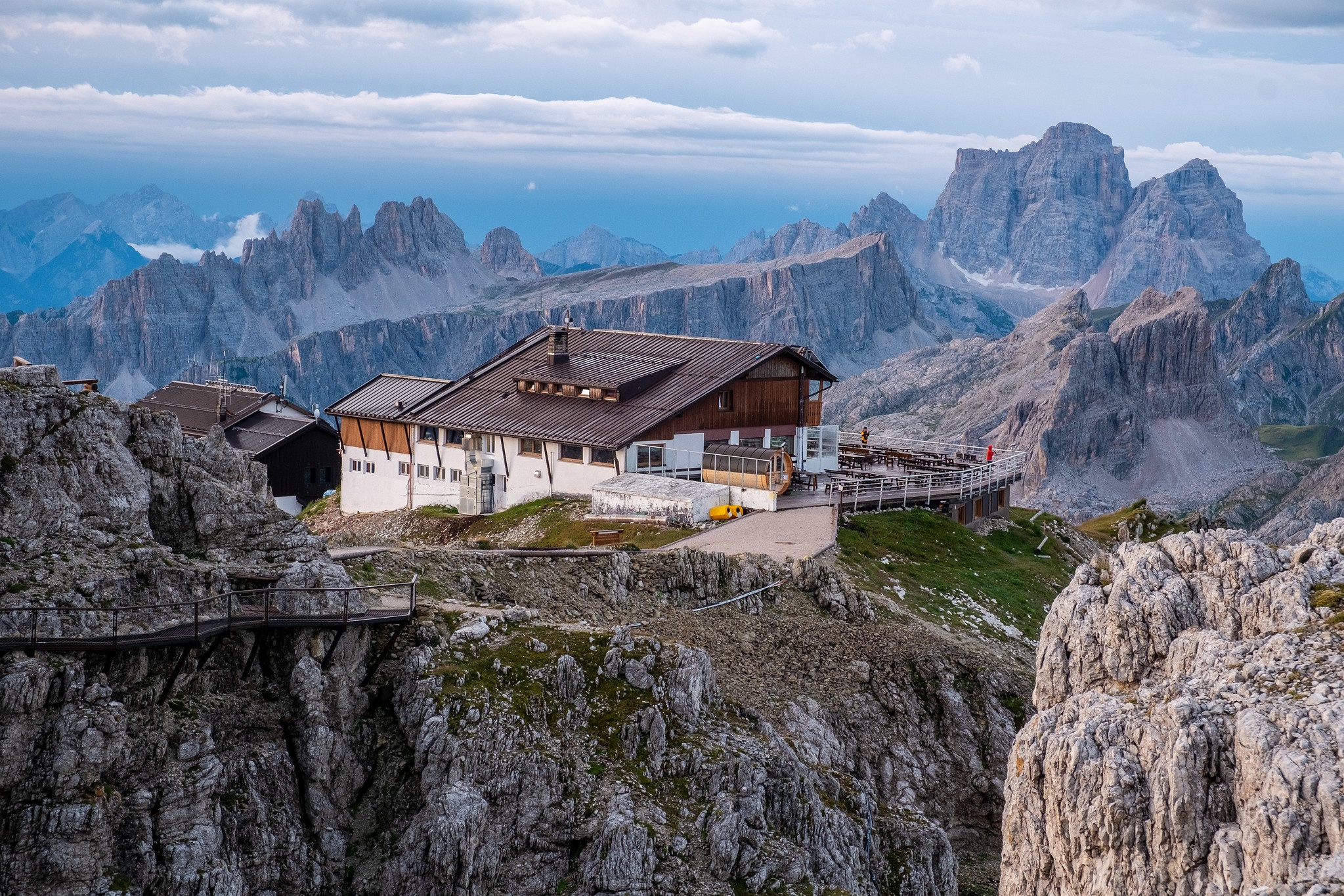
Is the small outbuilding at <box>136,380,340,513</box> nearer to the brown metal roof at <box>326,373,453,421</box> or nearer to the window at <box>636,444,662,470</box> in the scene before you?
the brown metal roof at <box>326,373,453,421</box>

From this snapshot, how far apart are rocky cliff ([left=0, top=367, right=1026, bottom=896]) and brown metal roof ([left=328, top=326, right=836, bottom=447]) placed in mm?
27957

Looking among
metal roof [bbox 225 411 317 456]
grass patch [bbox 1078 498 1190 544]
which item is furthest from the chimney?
grass patch [bbox 1078 498 1190 544]

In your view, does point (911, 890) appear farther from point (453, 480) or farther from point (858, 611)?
point (453, 480)

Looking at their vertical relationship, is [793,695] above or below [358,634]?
below

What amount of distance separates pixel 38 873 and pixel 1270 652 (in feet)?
86.1

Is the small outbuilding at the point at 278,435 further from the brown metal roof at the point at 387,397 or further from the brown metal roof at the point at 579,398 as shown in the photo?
the brown metal roof at the point at 579,398

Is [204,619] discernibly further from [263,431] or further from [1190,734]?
[263,431]

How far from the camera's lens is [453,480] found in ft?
262

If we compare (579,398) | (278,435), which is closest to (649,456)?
(579,398)

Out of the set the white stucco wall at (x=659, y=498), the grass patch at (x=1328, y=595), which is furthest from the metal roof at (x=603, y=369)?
the grass patch at (x=1328, y=595)

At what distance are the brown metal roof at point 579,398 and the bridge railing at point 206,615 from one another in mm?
Answer: 31441

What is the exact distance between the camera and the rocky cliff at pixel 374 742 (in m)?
34.8

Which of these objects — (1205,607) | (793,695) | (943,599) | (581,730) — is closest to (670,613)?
(793,695)

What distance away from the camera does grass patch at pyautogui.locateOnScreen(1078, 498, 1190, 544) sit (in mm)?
96188
